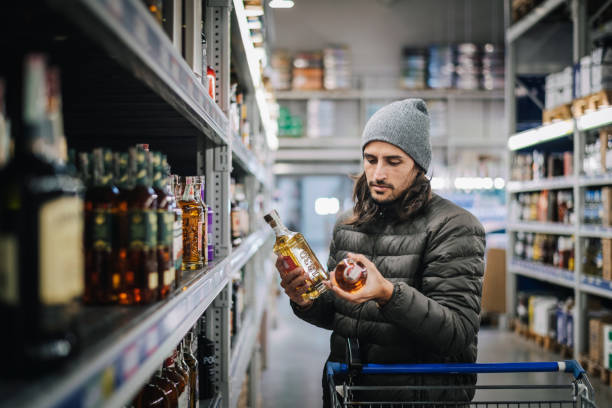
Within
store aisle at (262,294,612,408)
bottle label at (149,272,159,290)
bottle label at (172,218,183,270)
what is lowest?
store aisle at (262,294,612,408)

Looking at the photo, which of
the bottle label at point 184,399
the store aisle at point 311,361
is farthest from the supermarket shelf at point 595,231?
the bottle label at point 184,399

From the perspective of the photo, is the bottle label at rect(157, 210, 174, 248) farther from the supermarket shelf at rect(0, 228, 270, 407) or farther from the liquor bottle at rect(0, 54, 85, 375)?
the liquor bottle at rect(0, 54, 85, 375)

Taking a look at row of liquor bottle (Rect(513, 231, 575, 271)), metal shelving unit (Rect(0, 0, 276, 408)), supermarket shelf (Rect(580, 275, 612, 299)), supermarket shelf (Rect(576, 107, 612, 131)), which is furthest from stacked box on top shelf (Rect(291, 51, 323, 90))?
metal shelving unit (Rect(0, 0, 276, 408))

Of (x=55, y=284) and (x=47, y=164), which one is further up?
(x=47, y=164)

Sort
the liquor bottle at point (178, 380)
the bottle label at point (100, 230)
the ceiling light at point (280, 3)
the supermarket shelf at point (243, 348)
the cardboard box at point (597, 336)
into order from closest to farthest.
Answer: the bottle label at point (100, 230) < the liquor bottle at point (178, 380) < the supermarket shelf at point (243, 348) < the ceiling light at point (280, 3) < the cardboard box at point (597, 336)

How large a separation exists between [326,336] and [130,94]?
4573 mm

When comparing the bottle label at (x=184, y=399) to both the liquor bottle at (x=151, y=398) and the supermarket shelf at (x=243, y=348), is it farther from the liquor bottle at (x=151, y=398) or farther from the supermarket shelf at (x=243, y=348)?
→ the supermarket shelf at (x=243, y=348)

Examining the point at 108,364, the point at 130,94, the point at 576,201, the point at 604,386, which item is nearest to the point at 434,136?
the point at 576,201

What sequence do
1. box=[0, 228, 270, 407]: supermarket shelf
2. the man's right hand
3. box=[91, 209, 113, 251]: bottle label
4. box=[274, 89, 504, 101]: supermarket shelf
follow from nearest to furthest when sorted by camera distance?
box=[0, 228, 270, 407]: supermarket shelf, box=[91, 209, 113, 251]: bottle label, the man's right hand, box=[274, 89, 504, 101]: supermarket shelf

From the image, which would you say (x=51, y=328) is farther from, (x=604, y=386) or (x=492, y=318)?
(x=492, y=318)

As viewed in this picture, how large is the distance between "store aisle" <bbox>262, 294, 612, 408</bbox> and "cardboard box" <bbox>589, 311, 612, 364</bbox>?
Answer: 20 cm

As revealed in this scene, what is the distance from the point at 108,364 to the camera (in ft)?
1.82

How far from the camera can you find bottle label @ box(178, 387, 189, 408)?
127cm

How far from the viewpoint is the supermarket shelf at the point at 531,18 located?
464cm
